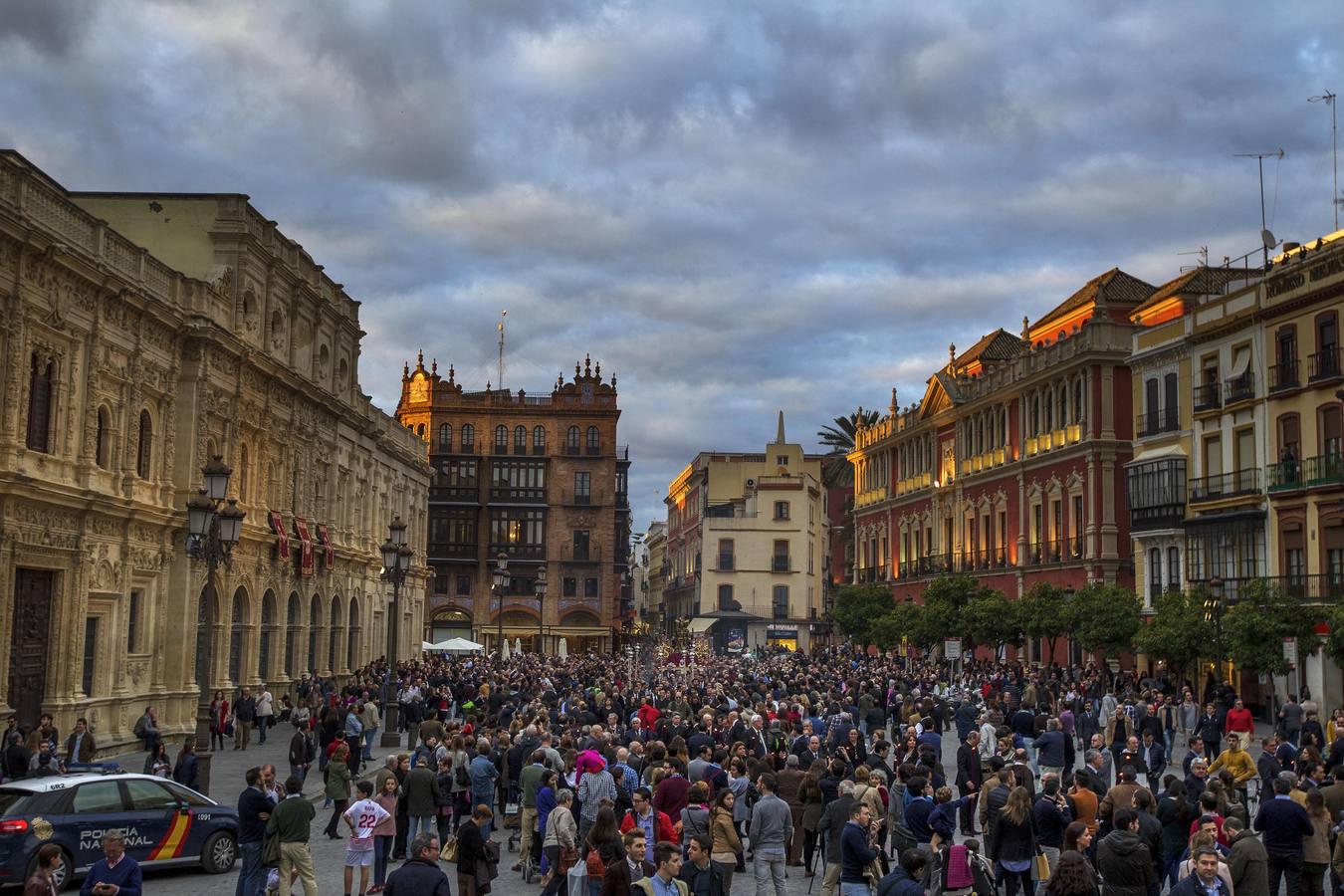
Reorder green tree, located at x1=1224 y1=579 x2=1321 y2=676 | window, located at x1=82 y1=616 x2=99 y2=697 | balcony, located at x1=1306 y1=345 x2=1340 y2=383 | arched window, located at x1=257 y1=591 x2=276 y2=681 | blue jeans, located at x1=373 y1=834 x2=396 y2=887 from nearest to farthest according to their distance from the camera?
blue jeans, located at x1=373 y1=834 x2=396 y2=887, window, located at x1=82 y1=616 x2=99 y2=697, green tree, located at x1=1224 y1=579 x2=1321 y2=676, balcony, located at x1=1306 y1=345 x2=1340 y2=383, arched window, located at x1=257 y1=591 x2=276 y2=681

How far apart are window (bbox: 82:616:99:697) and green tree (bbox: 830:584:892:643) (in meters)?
46.7

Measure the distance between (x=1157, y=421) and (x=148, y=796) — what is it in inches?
1587

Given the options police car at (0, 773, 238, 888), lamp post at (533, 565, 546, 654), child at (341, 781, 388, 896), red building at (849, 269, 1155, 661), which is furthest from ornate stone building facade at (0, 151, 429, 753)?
red building at (849, 269, 1155, 661)

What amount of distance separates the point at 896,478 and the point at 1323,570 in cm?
4199

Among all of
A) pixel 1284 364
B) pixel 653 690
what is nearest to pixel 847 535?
pixel 1284 364

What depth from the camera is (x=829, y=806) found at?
15883 mm

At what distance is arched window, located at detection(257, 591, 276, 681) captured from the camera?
43281 millimetres

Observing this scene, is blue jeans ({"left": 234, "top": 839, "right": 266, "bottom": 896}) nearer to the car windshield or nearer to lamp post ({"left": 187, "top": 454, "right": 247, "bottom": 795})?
the car windshield

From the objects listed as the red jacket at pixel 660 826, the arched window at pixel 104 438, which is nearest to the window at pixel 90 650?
the arched window at pixel 104 438

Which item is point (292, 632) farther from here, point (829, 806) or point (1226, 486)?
point (829, 806)

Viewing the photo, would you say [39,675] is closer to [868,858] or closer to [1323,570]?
[868,858]

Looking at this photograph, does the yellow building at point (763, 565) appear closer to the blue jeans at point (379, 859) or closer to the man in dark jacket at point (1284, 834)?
the blue jeans at point (379, 859)

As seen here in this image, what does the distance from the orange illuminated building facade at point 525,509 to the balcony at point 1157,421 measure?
144 feet

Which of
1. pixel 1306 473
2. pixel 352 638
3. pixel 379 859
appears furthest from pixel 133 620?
pixel 1306 473
